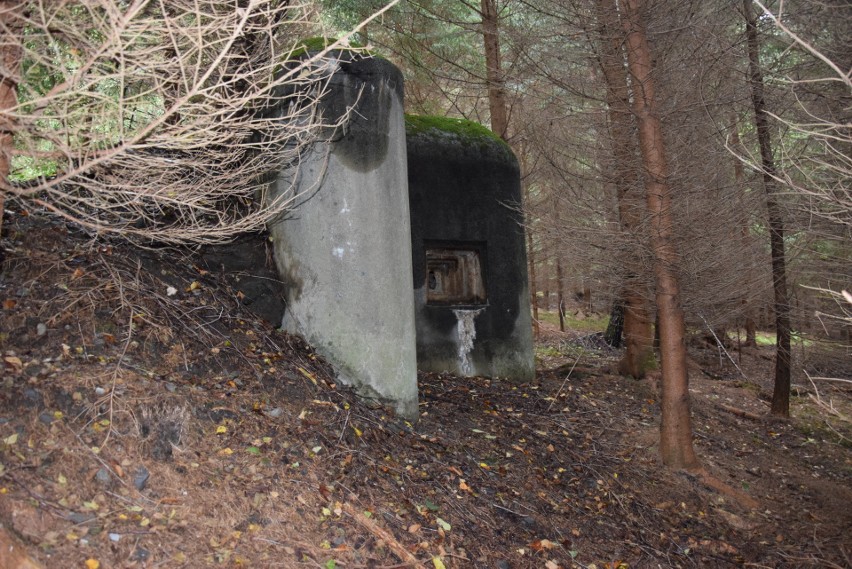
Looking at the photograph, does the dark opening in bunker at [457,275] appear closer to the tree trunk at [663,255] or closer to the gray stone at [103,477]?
the tree trunk at [663,255]

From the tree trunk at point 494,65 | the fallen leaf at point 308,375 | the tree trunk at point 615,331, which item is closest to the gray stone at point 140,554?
the fallen leaf at point 308,375

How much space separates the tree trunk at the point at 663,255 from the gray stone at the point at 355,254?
2.52m

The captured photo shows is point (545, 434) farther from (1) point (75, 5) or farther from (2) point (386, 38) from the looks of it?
(2) point (386, 38)

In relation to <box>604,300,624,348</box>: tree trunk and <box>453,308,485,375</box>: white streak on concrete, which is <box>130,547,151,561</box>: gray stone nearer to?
<box>453,308,485,375</box>: white streak on concrete

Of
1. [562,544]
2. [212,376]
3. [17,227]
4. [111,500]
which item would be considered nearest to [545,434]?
[562,544]

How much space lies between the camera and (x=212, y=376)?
4.80 m

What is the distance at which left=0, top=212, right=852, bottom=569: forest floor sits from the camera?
3.56m

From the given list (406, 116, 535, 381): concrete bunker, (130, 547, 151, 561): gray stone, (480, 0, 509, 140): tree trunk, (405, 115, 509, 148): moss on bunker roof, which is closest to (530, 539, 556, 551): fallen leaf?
(130, 547, 151, 561): gray stone

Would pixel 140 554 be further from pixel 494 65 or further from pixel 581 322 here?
pixel 581 322

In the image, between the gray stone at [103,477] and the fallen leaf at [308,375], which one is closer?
the gray stone at [103,477]

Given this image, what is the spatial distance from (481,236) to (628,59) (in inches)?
112

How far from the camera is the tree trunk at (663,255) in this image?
247 inches

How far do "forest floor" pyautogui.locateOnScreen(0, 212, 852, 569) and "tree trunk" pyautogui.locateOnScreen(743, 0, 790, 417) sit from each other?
93.0 inches

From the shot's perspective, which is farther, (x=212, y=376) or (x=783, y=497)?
(x=783, y=497)
